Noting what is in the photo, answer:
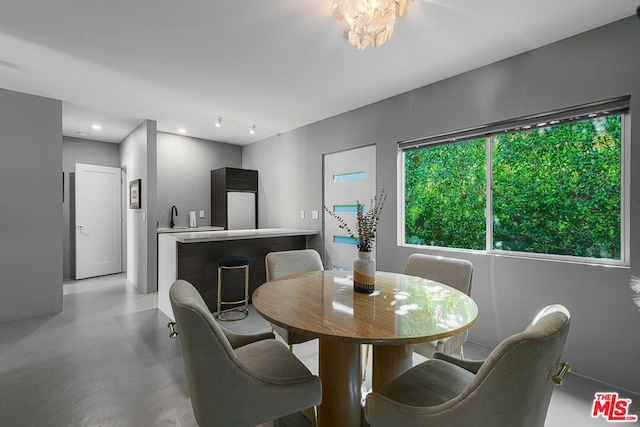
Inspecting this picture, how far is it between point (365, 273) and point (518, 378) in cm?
88

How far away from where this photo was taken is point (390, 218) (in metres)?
3.35

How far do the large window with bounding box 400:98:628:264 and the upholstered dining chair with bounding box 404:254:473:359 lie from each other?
2.77 ft

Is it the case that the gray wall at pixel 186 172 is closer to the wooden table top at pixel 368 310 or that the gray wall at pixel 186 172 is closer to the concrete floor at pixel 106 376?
the concrete floor at pixel 106 376

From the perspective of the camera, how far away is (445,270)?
2152 millimetres

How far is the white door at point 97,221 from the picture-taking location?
5.19 metres

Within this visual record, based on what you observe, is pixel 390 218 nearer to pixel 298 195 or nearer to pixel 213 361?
pixel 298 195

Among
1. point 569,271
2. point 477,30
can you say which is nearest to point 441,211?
point 569,271

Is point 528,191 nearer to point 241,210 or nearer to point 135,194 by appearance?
point 241,210

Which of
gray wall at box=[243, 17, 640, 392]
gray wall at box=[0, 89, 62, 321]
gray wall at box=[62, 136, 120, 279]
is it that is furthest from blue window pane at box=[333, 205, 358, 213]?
gray wall at box=[62, 136, 120, 279]

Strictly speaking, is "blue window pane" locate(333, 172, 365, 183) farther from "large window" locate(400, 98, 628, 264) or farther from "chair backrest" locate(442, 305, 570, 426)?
"chair backrest" locate(442, 305, 570, 426)

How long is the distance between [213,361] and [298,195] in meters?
3.67

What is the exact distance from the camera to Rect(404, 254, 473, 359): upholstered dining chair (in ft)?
5.86

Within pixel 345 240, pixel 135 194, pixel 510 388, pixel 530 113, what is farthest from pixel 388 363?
pixel 135 194

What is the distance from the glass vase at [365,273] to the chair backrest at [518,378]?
77 centimetres
